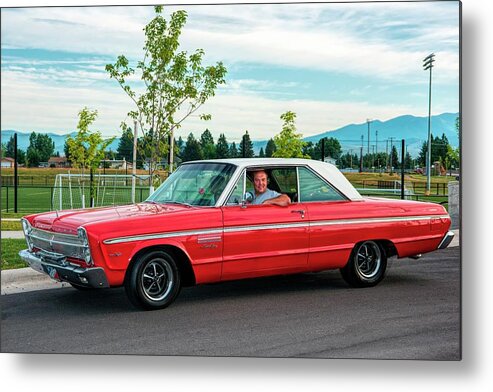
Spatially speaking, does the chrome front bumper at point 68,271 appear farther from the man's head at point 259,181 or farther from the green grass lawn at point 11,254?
the man's head at point 259,181

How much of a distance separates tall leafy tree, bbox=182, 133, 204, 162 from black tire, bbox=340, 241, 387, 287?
5091mm

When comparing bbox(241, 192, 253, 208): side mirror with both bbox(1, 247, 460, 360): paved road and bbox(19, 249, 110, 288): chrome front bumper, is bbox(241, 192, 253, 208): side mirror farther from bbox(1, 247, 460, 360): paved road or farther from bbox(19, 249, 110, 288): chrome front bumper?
bbox(19, 249, 110, 288): chrome front bumper

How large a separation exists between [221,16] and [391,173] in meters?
6.71

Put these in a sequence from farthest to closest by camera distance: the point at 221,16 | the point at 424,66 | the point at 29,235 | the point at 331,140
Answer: the point at 331,140 < the point at 424,66 < the point at 221,16 < the point at 29,235

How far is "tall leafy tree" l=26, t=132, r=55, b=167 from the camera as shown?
11.7 m

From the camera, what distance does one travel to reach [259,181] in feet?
25.5

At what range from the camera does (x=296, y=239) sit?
760 centimetres

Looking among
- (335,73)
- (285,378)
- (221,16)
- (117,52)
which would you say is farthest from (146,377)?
(117,52)

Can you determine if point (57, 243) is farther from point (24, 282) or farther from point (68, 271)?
point (24, 282)

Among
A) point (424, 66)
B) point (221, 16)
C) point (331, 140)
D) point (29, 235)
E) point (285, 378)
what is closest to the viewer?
point (285, 378)

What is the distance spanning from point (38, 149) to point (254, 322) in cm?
848

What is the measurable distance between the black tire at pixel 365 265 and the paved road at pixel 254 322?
0.53 feet

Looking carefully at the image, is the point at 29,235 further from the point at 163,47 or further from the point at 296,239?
the point at 163,47

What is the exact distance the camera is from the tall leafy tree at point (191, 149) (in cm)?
1293
